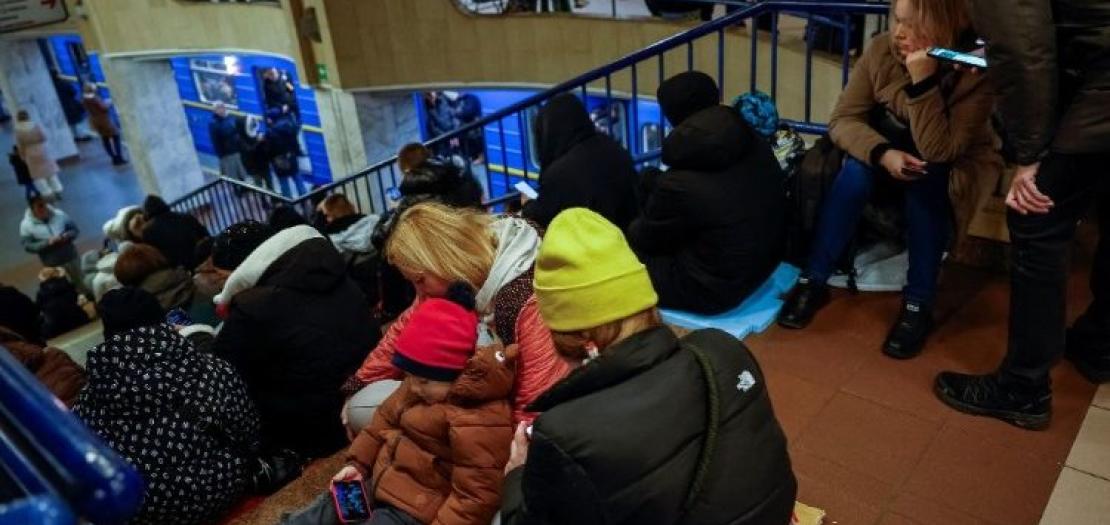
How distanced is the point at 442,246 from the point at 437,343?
0.51 m

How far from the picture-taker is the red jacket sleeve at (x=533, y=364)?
234 cm

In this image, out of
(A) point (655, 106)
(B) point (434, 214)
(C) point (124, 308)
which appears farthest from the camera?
(A) point (655, 106)

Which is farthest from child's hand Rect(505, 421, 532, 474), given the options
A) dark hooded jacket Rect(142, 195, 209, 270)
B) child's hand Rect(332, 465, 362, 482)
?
dark hooded jacket Rect(142, 195, 209, 270)

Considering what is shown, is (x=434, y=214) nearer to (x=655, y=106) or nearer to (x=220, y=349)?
(x=220, y=349)

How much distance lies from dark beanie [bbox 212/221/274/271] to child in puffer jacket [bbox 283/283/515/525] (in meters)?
1.52

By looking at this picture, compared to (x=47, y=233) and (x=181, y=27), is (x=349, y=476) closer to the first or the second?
(x=47, y=233)

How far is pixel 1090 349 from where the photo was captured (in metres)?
2.83

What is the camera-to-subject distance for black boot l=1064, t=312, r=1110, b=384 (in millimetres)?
2783

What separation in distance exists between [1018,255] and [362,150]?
9166 mm

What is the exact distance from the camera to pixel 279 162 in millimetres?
12258

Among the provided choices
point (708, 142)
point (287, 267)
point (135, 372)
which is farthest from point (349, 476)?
point (708, 142)

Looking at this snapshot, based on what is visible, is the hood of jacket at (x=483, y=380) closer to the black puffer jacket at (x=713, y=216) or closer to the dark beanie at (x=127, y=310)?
the black puffer jacket at (x=713, y=216)

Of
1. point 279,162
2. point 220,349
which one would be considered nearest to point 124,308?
point 220,349

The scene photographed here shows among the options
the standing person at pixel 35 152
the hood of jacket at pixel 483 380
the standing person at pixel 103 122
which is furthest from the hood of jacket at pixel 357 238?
the standing person at pixel 103 122
